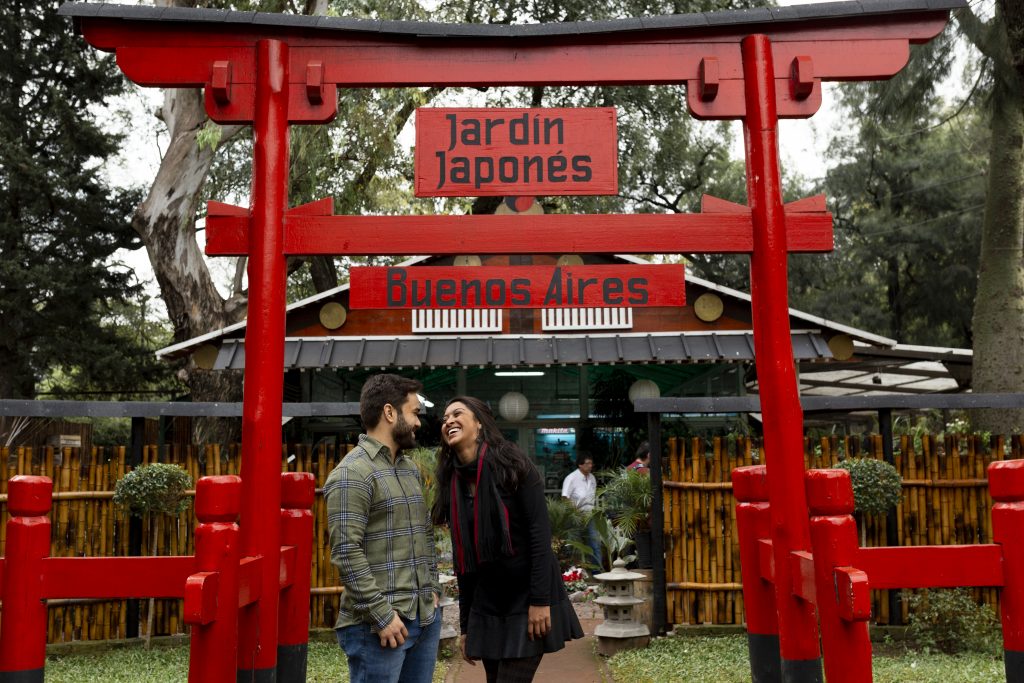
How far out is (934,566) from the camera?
3498mm

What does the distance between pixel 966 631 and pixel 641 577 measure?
2.67 metres

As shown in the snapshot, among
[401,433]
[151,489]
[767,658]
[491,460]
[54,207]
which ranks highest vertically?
[54,207]

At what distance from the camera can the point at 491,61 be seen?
4.76m

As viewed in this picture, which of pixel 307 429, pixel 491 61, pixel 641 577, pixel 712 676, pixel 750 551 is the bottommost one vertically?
pixel 712 676

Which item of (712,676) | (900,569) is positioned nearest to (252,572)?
(900,569)

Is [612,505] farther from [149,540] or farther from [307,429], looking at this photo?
[307,429]

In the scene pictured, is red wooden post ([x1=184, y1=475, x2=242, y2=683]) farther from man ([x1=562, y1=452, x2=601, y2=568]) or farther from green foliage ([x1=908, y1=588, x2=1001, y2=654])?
man ([x1=562, y1=452, x2=601, y2=568])

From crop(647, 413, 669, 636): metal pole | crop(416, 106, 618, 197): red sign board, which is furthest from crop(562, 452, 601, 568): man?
crop(416, 106, 618, 197): red sign board

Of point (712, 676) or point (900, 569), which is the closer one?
point (900, 569)

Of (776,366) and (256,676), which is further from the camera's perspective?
(776,366)

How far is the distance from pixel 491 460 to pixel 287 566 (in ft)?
4.18

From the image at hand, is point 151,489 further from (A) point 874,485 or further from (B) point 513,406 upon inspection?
(B) point 513,406

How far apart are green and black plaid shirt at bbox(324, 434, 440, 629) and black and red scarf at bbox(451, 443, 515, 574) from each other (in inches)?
5.7

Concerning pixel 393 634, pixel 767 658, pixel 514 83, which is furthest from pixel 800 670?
pixel 514 83
